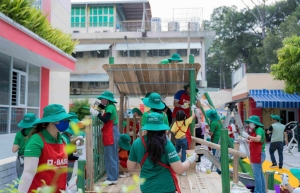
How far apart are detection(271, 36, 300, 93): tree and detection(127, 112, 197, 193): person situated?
1373 cm

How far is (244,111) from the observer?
24375 millimetres

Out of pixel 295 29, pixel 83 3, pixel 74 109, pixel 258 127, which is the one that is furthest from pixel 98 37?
pixel 258 127

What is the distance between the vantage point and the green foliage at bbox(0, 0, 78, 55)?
7.05 m

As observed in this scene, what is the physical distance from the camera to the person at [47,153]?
2473mm

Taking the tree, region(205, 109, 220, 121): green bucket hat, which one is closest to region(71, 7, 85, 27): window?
the tree

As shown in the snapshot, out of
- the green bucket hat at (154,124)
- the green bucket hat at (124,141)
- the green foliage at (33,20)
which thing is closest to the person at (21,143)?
the green bucket hat at (124,141)

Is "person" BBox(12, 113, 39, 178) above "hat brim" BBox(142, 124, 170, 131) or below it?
below

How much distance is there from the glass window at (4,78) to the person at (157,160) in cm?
651

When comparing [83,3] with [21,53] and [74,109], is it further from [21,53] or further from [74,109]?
[21,53]

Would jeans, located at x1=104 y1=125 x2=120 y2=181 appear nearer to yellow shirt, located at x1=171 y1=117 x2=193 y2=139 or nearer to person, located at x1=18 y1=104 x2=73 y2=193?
yellow shirt, located at x1=171 y1=117 x2=193 y2=139

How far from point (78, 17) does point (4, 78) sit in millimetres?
21391

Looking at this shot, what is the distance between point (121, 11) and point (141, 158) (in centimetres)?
2793

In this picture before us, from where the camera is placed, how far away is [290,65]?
49.8 ft

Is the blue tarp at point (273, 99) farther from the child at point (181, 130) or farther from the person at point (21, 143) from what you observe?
the person at point (21, 143)
